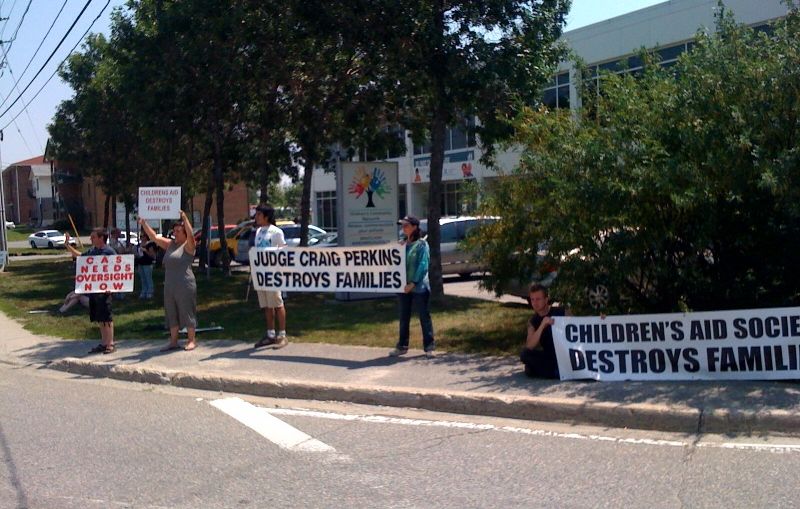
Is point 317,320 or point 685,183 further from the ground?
point 685,183

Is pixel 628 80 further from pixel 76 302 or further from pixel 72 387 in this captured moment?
pixel 76 302

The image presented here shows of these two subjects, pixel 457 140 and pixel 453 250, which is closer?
pixel 453 250

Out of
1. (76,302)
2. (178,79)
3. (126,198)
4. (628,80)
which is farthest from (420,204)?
(628,80)

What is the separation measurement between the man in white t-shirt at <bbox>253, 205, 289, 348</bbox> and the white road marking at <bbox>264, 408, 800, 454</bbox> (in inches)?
121

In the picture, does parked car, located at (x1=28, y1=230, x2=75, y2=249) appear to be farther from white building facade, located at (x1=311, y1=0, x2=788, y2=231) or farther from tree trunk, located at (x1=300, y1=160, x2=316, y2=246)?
tree trunk, located at (x1=300, y1=160, x2=316, y2=246)

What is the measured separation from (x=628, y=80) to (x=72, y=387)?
7578mm

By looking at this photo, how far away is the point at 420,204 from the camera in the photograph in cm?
4600

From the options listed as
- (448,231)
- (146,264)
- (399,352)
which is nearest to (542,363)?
(399,352)

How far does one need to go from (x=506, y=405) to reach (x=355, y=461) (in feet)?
6.79

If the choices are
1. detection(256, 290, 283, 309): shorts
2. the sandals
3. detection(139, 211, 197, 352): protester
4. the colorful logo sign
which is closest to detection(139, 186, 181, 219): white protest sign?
detection(139, 211, 197, 352): protester

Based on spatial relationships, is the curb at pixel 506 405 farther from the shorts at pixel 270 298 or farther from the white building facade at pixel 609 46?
the white building facade at pixel 609 46

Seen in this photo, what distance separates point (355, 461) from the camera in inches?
287

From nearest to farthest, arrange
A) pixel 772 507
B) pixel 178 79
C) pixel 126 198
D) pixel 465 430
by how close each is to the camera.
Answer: pixel 772 507 < pixel 465 430 < pixel 178 79 < pixel 126 198

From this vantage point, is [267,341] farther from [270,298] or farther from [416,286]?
[416,286]
